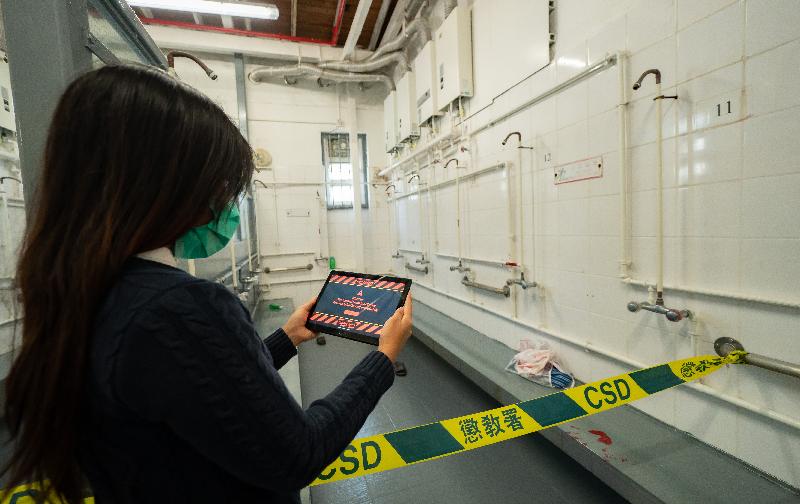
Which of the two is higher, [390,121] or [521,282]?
[390,121]

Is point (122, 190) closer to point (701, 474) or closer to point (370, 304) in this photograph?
point (370, 304)

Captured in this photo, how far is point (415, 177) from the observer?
4.44m

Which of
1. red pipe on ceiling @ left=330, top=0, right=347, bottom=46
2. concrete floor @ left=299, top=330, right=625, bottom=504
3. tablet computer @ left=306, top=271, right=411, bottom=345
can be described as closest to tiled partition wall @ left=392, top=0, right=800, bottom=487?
concrete floor @ left=299, top=330, right=625, bottom=504

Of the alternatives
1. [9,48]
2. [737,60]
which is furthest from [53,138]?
[737,60]

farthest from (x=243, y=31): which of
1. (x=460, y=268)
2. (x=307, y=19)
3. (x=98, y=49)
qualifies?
(x=98, y=49)

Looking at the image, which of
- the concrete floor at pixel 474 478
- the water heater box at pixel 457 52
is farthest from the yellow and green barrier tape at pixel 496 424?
the water heater box at pixel 457 52

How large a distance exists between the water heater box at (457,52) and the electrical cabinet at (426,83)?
282 millimetres

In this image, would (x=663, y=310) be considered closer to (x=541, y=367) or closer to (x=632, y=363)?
(x=632, y=363)

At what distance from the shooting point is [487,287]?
9.86 ft

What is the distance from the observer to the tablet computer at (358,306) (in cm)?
103

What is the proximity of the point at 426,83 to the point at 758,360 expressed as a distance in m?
3.46

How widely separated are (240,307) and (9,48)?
100 centimetres

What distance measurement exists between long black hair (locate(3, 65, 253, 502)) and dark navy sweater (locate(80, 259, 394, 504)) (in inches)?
1.0

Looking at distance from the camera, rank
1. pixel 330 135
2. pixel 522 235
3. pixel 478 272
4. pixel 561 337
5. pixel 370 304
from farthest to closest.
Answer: pixel 330 135
pixel 478 272
pixel 522 235
pixel 561 337
pixel 370 304
